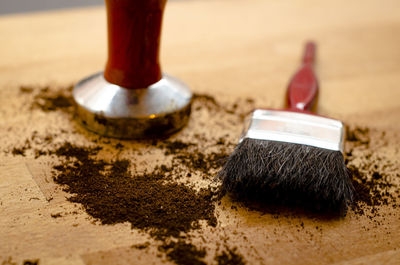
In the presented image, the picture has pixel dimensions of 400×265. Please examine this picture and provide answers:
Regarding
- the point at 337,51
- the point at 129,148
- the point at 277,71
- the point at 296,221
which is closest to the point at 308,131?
the point at 296,221

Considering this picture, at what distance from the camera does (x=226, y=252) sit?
549mm

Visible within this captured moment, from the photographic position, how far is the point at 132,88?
746mm

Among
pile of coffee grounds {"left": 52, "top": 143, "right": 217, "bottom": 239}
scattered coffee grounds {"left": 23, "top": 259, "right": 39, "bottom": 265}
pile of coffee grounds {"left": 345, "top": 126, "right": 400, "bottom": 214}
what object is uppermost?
pile of coffee grounds {"left": 345, "top": 126, "right": 400, "bottom": 214}

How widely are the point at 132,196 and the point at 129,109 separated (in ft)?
0.51

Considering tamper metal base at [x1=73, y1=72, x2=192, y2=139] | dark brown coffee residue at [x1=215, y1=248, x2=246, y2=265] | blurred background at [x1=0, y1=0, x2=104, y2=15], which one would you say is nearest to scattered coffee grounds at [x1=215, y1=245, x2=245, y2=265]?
dark brown coffee residue at [x1=215, y1=248, x2=246, y2=265]

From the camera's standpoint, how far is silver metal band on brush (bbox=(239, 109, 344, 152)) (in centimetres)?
66

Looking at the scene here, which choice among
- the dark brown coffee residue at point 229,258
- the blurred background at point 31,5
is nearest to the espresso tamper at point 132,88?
the dark brown coffee residue at point 229,258

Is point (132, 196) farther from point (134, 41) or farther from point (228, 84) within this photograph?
point (228, 84)

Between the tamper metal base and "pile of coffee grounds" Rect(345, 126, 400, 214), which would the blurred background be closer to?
the tamper metal base

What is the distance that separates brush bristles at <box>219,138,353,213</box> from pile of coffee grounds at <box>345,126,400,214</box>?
0.10ft

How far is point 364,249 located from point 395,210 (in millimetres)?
101

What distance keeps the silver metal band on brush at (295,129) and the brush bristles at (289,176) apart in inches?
0.5

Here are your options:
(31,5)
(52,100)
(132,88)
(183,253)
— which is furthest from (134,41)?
(31,5)

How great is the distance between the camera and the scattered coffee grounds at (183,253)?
1.75 feet
